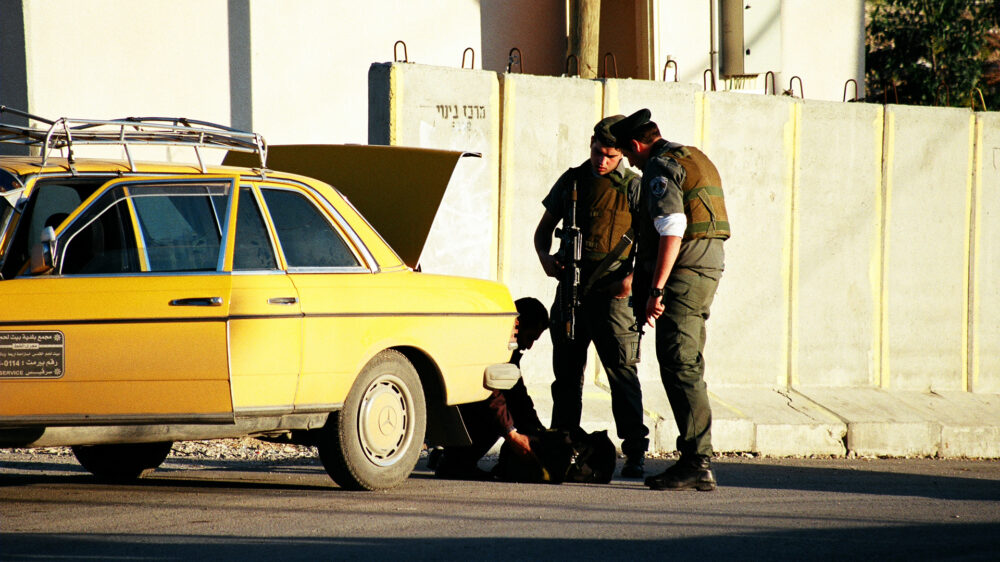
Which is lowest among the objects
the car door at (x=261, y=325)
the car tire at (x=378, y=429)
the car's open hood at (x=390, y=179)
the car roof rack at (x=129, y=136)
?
the car tire at (x=378, y=429)

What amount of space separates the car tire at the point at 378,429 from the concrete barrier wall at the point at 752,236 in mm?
4519

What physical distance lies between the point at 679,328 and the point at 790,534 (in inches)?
64.1

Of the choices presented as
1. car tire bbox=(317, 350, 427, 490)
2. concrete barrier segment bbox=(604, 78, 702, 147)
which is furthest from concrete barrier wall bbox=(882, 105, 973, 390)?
car tire bbox=(317, 350, 427, 490)

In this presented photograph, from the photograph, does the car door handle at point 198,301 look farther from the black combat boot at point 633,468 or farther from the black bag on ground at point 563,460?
the black combat boot at point 633,468

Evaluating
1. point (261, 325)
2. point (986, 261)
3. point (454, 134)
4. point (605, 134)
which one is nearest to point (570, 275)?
point (605, 134)

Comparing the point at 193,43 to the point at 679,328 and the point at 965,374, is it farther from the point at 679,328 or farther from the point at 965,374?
the point at 965,374

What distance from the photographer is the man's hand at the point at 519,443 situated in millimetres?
6820

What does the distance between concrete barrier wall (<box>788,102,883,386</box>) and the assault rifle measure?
156 inches

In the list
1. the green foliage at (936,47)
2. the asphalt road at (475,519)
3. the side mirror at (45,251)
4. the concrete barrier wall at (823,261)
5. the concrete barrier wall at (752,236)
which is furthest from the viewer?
the green foliage at (936,47)

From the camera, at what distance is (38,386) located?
533 cm

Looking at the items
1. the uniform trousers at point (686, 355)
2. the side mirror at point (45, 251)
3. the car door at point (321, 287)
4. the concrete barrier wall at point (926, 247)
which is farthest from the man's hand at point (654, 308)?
the concrete barrier wall at point (926, 247)

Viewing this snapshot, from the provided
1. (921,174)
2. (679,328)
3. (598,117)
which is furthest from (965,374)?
(679,328)

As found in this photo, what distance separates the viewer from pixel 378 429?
623 cm

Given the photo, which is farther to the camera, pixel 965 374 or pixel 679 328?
pixel 965 374
